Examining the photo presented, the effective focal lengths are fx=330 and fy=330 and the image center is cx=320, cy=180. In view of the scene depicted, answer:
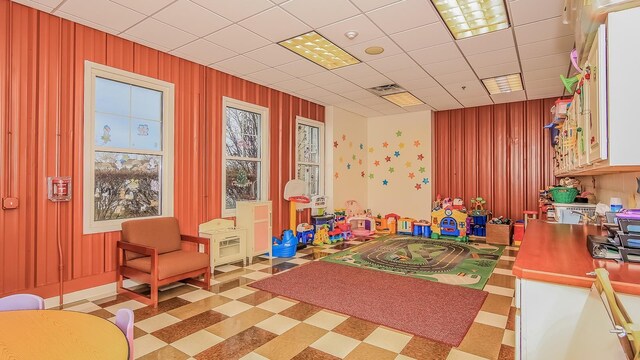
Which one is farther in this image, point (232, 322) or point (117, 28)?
point (117, 28)

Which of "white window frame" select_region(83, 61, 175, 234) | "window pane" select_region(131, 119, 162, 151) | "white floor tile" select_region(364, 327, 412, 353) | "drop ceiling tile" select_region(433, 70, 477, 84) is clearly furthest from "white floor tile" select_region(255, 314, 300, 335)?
"drop ceiling tile" select_region(433, 70, 477, 84)

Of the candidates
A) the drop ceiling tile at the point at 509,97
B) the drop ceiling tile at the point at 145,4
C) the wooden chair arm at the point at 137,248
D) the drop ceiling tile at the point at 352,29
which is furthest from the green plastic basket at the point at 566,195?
the drop ceiling tile at the point at 145,4

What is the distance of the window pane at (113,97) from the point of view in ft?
12.2

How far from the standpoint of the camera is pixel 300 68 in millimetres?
4875

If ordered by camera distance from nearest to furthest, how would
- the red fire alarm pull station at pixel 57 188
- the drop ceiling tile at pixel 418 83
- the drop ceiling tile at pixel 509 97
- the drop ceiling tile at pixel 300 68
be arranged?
the red fire alarm pull station at pixel 57 188 → the drop ceiling tile at pixel 300 68 → the drop ceiling tile at pixel 418 83 → the drop ceiling tile at pixel 509 97

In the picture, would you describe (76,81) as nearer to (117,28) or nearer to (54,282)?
(117,28)

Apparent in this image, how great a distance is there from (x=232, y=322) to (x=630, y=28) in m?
3.26

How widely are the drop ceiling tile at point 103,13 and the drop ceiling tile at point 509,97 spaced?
6.07 meters

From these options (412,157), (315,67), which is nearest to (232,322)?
(315,67)

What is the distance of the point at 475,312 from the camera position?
3150mm

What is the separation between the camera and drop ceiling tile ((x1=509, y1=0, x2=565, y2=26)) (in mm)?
3025

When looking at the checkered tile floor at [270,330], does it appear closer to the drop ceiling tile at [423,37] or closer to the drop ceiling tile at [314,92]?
the drop ceiling tile at [423,37]

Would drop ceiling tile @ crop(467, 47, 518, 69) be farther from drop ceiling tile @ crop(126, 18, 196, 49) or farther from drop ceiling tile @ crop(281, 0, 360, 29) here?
drop ceiling tile @ crop(126, 18, 196, 49)

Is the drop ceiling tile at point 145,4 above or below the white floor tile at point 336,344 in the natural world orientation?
above
